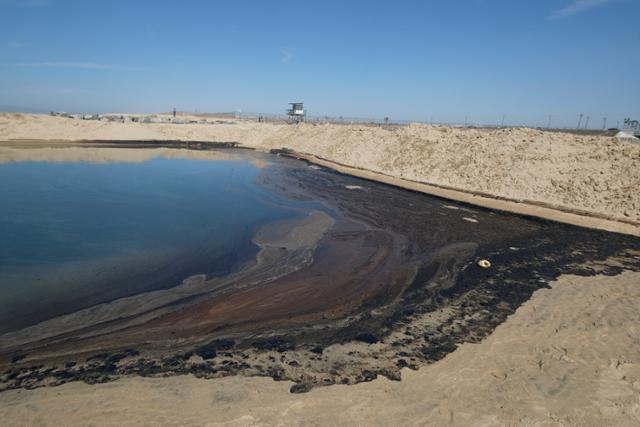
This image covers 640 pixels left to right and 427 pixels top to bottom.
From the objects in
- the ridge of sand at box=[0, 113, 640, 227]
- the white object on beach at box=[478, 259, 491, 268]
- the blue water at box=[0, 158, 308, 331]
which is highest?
the ridge of sand at box=[0, 113, 640, 227]

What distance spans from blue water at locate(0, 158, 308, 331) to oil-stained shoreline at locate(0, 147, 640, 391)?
1966mm

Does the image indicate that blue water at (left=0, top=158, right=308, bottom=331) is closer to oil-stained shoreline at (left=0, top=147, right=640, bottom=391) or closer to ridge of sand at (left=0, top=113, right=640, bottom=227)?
Answer: oil-stained shoreline at (left=0, top=147, right=640, bottom=391)

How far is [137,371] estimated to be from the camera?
22.0 ft

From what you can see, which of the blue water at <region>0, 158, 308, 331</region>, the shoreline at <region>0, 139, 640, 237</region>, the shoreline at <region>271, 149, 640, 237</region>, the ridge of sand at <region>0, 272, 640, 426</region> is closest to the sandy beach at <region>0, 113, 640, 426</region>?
the ridge of sand at <region>0, 272, 640, 426</region>

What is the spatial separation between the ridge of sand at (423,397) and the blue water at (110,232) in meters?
4.19

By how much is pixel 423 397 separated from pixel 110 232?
45.1 feet

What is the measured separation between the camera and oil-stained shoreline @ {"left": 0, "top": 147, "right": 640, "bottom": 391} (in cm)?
696

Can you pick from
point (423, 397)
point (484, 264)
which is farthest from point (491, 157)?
point (423, 397)

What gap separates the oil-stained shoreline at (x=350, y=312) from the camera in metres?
6.96

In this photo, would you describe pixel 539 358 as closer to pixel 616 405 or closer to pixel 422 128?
pixel 616 405

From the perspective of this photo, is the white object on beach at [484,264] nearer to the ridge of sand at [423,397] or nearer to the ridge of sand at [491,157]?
the ridge of sand at [423,397]

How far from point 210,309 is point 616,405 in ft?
27.3

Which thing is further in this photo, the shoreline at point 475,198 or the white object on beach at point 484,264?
the shoreline at point 475,198

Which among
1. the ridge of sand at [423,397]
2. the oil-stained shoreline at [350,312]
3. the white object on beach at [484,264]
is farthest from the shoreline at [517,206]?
the ridge of sand at [423,397]
